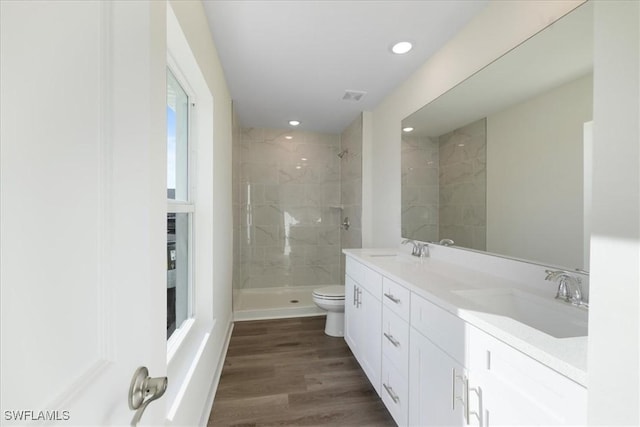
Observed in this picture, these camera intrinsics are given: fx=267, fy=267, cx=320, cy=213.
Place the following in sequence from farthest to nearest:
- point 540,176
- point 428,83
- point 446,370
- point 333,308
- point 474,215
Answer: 1. point 333,308
2. point 428,83
3. point 474,215
4. point 540,176
5. point 446,370

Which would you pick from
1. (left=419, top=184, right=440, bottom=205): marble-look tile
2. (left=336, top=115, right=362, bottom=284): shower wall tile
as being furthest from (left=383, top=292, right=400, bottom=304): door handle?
(left=336, top=115, right=362, bottom=284): shower wall tile

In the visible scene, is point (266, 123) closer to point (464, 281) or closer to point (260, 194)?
point (260, 194)

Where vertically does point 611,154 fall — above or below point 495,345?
above

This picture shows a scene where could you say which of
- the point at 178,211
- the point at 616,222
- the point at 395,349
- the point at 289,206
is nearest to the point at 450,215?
the point at 395,349

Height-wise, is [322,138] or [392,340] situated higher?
[322,138]

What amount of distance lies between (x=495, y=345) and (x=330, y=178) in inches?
133

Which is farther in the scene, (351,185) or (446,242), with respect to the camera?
(351,185)

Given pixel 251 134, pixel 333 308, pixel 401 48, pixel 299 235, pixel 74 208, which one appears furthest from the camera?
pixel 299 235

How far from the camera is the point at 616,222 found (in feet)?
1.63

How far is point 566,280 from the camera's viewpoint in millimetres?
1083

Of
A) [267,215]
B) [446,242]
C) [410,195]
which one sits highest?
[410,195]

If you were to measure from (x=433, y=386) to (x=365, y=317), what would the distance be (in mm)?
811

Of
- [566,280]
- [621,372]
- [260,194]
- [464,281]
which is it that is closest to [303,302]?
[260,194]

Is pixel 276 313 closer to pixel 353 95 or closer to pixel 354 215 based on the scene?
pixel 354 215
